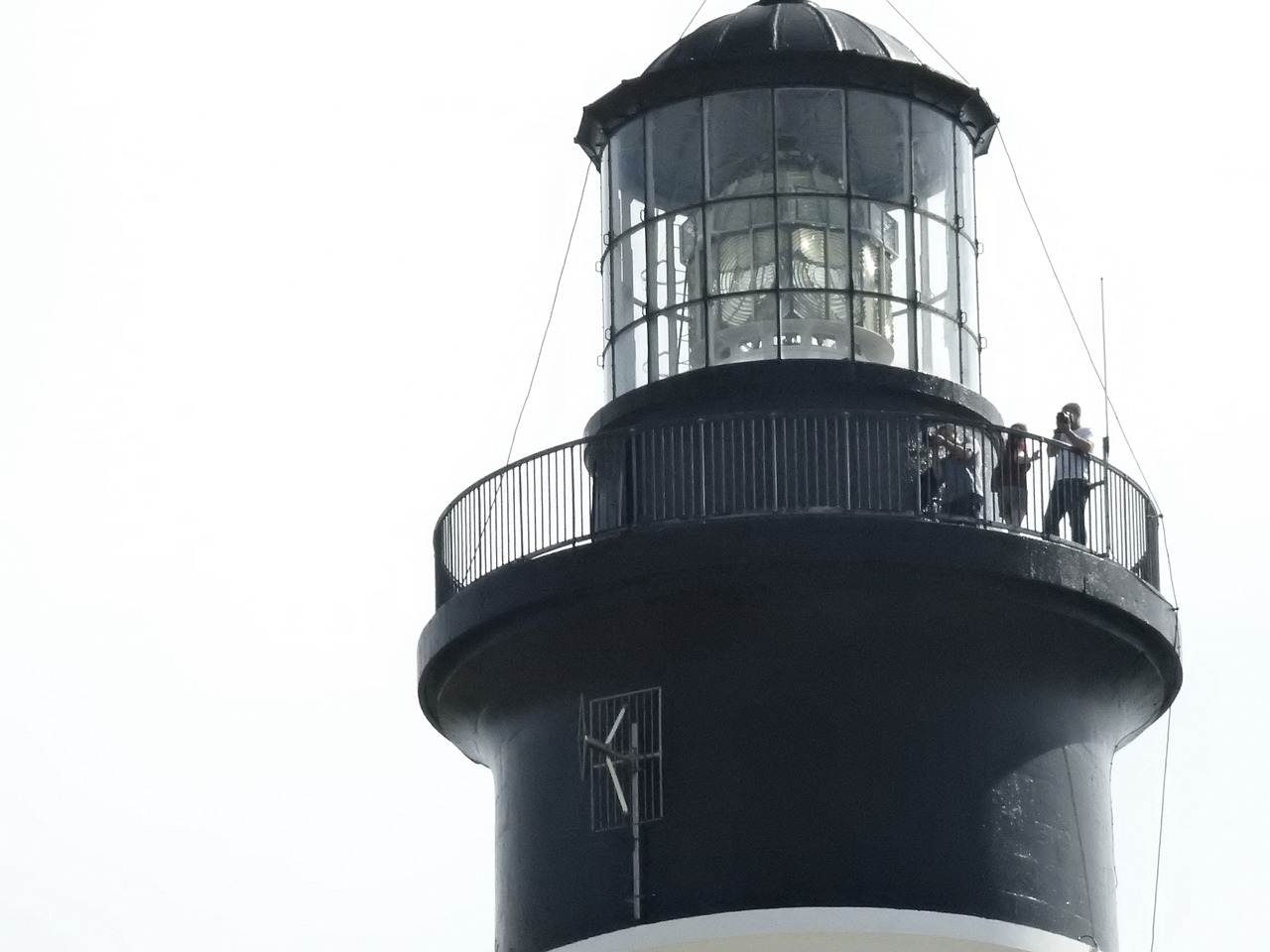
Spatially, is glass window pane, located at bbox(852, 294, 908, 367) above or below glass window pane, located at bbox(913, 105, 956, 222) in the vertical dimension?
below

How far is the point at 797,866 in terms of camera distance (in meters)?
23.5

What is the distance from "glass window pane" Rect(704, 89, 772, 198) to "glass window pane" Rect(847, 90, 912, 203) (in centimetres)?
56

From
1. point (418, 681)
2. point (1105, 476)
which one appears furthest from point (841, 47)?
point (418, 681)

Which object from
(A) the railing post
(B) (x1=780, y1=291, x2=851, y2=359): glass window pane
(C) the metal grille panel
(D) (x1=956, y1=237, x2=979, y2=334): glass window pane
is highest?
(D) (x1=956, y1=237, x2=979, y2=334): glass window pane

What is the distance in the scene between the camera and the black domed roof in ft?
84.6

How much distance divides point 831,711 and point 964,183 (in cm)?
423

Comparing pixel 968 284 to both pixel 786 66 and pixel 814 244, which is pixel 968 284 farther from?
pixel 786 66

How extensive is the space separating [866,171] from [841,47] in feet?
2.72

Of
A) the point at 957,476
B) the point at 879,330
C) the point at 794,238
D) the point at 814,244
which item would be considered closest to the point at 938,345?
the point at 879,330

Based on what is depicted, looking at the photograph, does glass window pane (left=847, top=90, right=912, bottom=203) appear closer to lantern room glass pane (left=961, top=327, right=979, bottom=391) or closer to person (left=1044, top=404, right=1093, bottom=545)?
lantern room glass pane (left=961, top=327, right=979, bottom=391)

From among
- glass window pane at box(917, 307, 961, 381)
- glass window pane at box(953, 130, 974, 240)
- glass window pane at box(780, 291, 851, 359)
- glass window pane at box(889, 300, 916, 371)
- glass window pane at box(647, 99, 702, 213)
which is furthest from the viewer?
glass window pane at box(953, 130, 974, 240)

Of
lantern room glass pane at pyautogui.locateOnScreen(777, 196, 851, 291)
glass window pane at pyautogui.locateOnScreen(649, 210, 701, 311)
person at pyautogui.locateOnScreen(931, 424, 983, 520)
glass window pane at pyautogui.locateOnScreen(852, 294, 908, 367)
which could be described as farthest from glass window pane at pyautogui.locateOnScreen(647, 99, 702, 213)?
person at pyautogui.locateOnScreen(931, 424, 983, 520)

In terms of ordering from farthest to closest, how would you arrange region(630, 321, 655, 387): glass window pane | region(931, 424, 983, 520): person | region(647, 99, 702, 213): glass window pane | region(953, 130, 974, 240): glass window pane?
1. region(953, 130, 974, 240): glass window pane
2. region(647, 99, 702, 213): glass window pane
3. region(630, 321, 655, 387): glass window pane
4. region(931, 424, 983, 520): person

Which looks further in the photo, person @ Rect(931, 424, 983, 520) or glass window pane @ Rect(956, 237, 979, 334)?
glass window pane @ Rect(956, 237, 979, 334)
